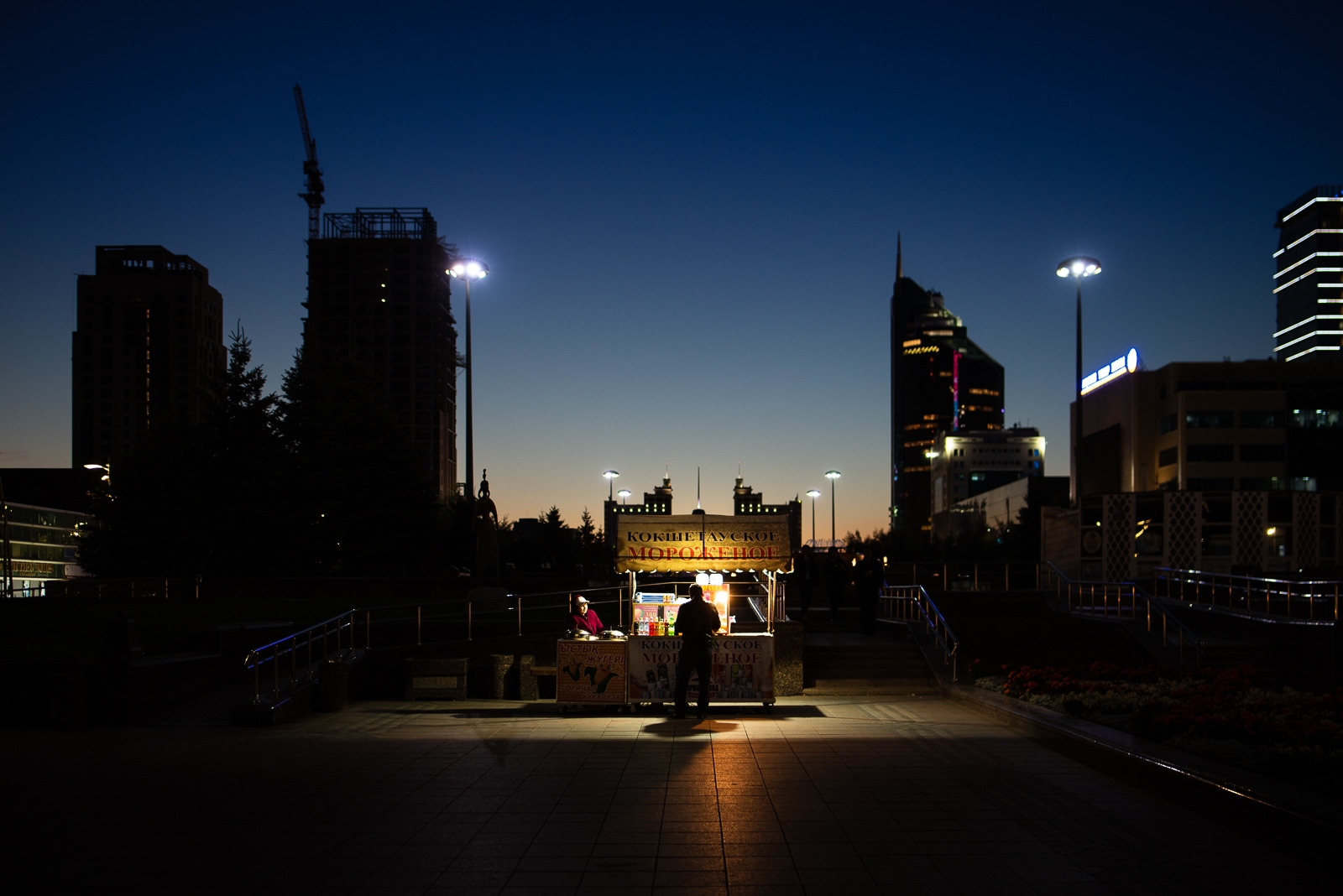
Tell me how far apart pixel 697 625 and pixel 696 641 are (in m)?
0.20

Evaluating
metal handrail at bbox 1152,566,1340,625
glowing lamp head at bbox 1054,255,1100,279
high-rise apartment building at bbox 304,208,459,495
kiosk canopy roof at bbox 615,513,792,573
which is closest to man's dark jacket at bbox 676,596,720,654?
kiosk canopy roof at bbox 615,513,792,573

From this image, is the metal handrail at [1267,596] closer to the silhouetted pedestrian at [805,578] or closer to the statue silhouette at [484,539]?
the silhouetted pedestrian at [805,578]

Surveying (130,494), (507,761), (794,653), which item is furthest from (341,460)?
(507,761)

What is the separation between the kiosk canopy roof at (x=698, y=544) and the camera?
15.8 meters

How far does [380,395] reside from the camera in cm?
3947

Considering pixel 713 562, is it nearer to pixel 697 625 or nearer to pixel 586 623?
pixel 586 623

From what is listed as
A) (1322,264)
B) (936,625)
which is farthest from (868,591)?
(1322,264)

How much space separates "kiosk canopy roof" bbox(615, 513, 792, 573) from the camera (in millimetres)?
15750

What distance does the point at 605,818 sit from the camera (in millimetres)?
7750

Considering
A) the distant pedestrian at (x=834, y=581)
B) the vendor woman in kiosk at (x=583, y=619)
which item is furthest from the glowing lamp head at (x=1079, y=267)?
the vendor woman in kiosk at (x=583, y=619)

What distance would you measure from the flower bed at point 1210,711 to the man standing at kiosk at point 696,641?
4251 mm

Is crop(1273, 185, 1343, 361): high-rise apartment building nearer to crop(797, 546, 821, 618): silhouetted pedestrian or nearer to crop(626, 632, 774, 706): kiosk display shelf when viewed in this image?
crop(797, 546, 821, 618): silhouetted pedestrian

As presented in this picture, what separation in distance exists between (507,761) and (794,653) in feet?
24.4

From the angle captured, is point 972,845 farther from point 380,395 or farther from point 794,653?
point 380,395
